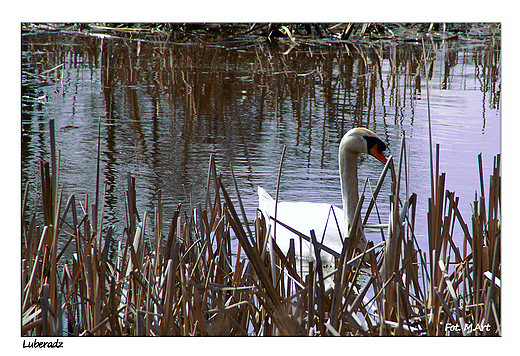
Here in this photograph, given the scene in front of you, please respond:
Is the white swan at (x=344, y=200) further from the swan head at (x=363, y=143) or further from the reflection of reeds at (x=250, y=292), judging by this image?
the reflection of reeds at (x=250, y=292)

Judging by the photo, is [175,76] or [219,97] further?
[175,76]

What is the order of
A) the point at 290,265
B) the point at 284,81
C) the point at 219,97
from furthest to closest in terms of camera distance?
1. the point at 284,81
2. the point at 219,97
3. the point at 290,265

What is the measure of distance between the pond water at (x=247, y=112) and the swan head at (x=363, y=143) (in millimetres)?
629

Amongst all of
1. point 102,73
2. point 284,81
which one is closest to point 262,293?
point 284,81

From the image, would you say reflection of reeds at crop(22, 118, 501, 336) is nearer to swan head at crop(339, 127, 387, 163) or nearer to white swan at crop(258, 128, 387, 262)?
white swan at crop(258, 128, 387, 262)

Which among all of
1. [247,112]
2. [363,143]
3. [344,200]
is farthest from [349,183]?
[247,112]

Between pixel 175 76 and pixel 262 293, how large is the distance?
6.30 metres

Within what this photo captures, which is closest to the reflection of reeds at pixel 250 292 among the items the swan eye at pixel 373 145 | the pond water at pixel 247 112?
the swan eye at pixel 373 145

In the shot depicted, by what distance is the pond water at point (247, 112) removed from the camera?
4562 mm

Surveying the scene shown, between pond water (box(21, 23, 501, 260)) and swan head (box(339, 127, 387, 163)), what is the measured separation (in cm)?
63

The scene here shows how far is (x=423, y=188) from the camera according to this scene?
4457 millimetres

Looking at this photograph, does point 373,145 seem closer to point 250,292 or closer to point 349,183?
point 349,183
